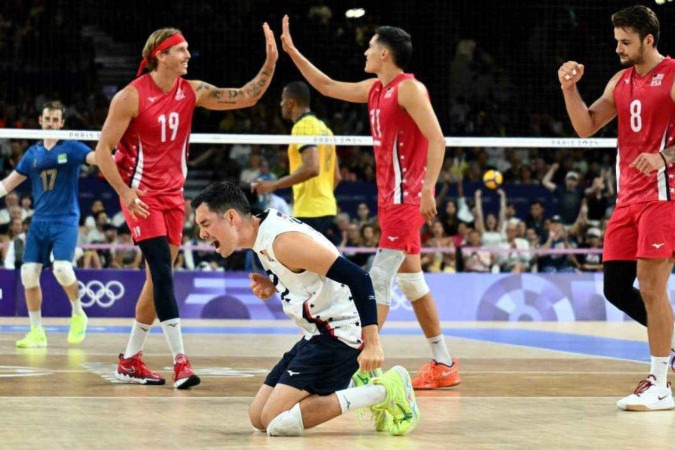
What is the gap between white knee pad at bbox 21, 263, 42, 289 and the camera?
411 inches

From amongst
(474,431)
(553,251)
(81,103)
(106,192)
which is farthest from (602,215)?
(474,431)

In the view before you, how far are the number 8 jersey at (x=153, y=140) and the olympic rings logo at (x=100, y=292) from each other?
23.3 feet

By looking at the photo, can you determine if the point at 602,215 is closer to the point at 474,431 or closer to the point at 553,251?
the point at 553,251

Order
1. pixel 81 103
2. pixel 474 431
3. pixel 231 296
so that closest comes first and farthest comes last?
pixel 474 431
pixel 231 296
pixel 81 103

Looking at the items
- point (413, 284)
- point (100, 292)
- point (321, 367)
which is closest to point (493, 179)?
point (100, 292)

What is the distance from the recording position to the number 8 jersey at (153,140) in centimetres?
733

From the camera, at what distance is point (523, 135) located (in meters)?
22.3

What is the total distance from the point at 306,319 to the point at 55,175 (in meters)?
5.87

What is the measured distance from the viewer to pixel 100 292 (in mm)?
14305

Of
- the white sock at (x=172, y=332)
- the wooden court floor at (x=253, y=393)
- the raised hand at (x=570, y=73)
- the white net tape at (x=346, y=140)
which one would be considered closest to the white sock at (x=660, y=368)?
the wooden court floor at (x=253, y=393)

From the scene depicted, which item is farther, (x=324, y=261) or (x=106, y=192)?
(x=106, y=192)

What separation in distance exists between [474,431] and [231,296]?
31.6 feet

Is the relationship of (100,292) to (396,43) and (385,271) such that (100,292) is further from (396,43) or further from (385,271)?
(396,43)

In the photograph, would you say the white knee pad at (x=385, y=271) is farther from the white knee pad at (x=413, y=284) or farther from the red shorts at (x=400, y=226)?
the white knee pad at (x=413, y=284)
